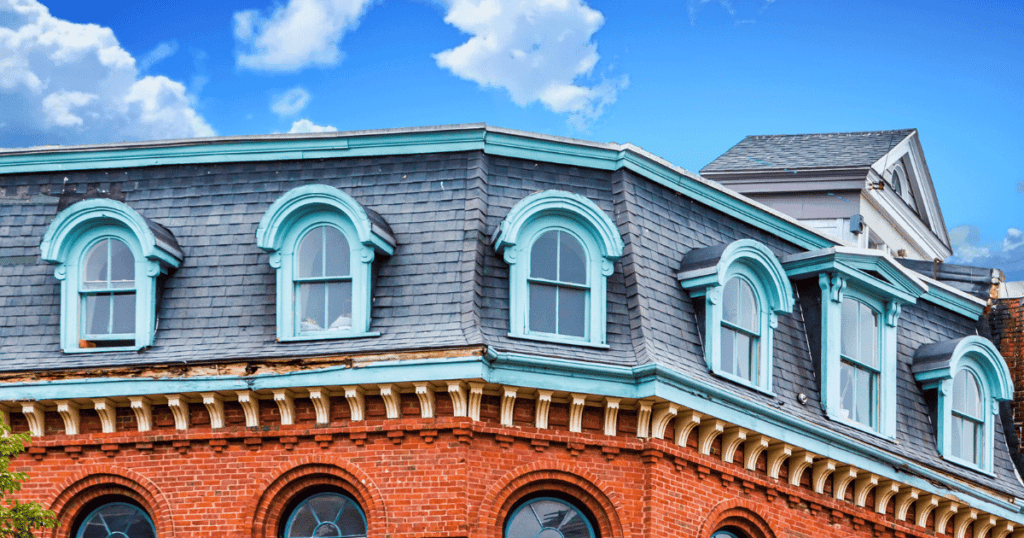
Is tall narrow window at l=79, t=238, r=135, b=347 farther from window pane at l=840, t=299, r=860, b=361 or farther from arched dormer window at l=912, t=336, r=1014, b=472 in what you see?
arched dormer window at l=912, t=336, r=1014, b=472

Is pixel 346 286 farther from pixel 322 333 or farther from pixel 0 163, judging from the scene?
pixel 0 163

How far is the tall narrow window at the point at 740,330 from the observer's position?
21328 millimetres

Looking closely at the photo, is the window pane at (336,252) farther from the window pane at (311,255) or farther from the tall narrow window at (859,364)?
the tall narrow window at (859,364)

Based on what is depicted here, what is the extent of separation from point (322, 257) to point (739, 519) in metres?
6.65

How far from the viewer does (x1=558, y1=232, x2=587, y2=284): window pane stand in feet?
67.2

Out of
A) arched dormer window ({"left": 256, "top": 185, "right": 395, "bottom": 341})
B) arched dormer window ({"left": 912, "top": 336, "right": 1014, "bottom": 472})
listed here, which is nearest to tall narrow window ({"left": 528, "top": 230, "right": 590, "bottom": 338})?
arched dormer window ({"left": 256, "top": 185, "right": 395, "bottom": 341})

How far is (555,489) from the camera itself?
19.7 meters

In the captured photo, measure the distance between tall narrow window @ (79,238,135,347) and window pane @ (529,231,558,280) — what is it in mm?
5388

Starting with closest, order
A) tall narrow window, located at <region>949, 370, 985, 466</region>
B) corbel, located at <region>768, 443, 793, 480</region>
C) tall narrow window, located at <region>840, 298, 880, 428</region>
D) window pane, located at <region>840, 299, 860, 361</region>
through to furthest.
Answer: corbel, located at <region>768, 443, 793, 480</region> → tall narrow window, located at <region>840, 298, 880, 428</region> → window pane, located at <region>840, 299, 860, 361</region> → tall narrow window, located at <region>949, 370, 985, 466</region>

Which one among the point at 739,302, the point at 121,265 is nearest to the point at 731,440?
the point at 739,302

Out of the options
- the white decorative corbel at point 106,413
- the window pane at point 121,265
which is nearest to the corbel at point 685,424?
the white decorative corbel at point 106,413

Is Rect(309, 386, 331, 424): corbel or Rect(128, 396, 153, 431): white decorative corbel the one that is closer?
Rect(309, 386, 331, 424): corbel

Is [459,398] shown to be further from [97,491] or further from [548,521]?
[97,491]

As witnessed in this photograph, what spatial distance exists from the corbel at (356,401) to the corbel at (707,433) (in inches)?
175
